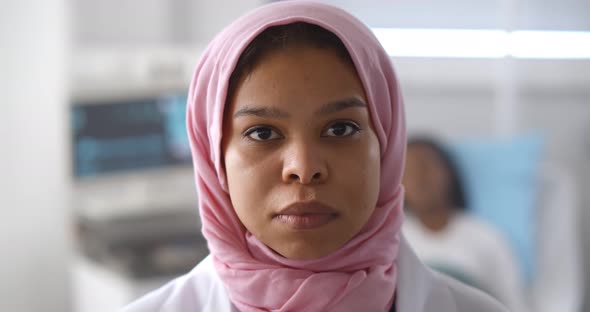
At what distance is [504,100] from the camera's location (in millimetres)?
2914

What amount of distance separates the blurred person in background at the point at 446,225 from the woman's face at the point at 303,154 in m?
1.52

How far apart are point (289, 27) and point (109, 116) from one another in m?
1.94

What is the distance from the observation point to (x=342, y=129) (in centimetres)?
76

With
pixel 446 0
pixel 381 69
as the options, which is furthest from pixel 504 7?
pixel 381 69

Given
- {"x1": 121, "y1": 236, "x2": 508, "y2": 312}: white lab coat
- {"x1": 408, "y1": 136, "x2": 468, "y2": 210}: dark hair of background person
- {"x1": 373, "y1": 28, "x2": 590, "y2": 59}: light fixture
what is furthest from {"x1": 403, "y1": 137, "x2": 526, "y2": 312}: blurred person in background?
{"x1": 121, "y1": 236, "x2": 508, "y2": 312}: white lab coat

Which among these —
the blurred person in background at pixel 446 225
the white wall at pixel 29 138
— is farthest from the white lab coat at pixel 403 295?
the white wall at pixel 29 138

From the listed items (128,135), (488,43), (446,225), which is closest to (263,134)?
(446,225)

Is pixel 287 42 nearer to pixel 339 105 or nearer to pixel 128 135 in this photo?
pixel 339 105

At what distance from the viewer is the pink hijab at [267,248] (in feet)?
2.52

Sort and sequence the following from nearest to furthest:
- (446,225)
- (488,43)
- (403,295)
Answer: (403,295)
(446,225)
(488,43)

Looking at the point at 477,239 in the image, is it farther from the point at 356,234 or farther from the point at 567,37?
the point at 356,234

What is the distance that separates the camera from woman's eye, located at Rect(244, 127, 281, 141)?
752mm

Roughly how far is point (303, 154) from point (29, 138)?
2045 millimetres

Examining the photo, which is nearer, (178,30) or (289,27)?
(289,27)
